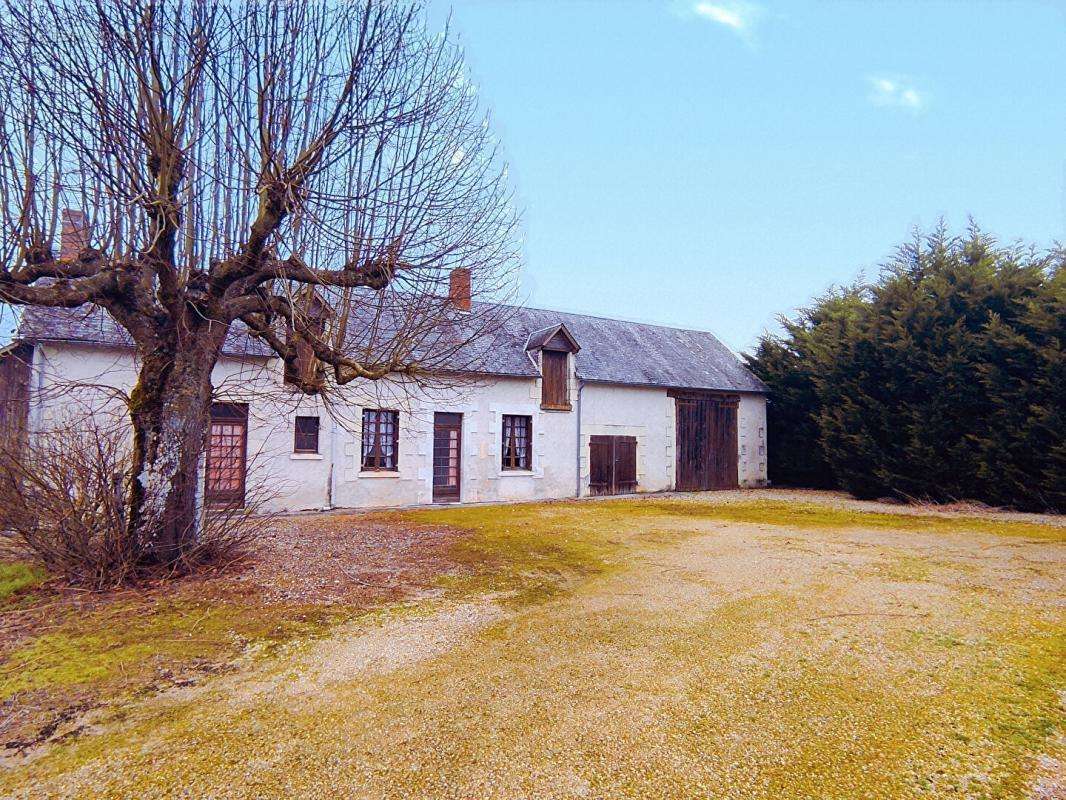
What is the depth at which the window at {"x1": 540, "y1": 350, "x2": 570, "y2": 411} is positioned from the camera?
14102mm

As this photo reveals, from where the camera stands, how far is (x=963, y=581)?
18.4 ft

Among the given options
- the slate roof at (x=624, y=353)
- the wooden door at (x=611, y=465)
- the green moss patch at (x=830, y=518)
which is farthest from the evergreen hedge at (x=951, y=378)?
the wooden door at (x=611, y=465)

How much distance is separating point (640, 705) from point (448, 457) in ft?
34.1

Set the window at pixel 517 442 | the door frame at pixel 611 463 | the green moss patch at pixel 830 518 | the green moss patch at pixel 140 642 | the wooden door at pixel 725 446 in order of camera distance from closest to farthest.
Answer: the green moss patch at pixel 140 642
the green moss patch at pixel 830 518
the window at pixel 517 442
the door frame at pixel 611 463
the wooden door at pixel 725 446

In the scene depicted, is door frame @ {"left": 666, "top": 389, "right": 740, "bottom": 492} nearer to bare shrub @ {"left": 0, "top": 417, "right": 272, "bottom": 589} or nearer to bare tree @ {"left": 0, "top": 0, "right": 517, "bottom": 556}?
bare tree @ {"left": 0, "top": 0, "right": 517, "bottom": 556}

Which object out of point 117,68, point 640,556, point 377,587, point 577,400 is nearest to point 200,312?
point 117,68

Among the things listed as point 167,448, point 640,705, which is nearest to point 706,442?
point 167,448

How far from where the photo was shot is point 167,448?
5.14 meters

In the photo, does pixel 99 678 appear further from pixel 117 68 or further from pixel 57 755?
pixel 117 68

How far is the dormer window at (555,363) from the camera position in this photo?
1405cm

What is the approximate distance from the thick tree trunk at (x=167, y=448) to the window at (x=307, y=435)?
6170 millimetres

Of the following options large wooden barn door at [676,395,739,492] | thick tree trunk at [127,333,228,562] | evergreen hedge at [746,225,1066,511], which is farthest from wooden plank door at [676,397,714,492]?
thick tree trunk at [127,333,228,562]

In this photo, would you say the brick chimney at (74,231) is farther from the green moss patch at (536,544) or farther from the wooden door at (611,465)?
the wooden door at (611,465)

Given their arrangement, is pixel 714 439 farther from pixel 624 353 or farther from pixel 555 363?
pixel 555 363
